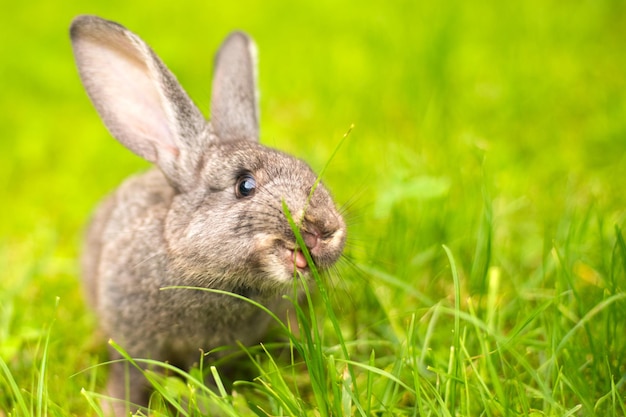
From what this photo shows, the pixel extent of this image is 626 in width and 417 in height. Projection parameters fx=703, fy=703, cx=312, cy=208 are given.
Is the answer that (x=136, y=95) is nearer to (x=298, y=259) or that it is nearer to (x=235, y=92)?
(x=235, y=92)

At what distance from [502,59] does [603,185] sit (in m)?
2.27

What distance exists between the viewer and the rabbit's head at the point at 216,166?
11.3 ft

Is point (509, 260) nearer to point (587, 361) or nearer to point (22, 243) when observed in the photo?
point (587, 361)

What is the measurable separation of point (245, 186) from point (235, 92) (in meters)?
1.11

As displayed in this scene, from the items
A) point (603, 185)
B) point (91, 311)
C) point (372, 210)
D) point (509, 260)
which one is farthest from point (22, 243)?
point (603, 185)

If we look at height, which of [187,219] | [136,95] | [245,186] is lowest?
[187,219]

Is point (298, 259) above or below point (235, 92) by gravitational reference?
below

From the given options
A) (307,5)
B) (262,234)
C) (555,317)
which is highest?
(307,5)

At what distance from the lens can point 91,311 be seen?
4.66m

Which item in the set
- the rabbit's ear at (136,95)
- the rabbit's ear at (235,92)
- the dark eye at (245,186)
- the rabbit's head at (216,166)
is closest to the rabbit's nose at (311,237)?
the rabbit's head at (216,166)

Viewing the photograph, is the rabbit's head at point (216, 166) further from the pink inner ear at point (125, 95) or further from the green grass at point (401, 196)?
the green grass at point (401, 196)

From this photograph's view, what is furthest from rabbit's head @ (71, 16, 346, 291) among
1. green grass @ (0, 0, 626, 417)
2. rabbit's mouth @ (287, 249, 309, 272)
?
green grass @ (0, 0, 626, 417)

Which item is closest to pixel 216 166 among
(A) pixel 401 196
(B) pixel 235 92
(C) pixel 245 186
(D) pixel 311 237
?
(C) pixel 245 186

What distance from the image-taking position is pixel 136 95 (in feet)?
14.3
